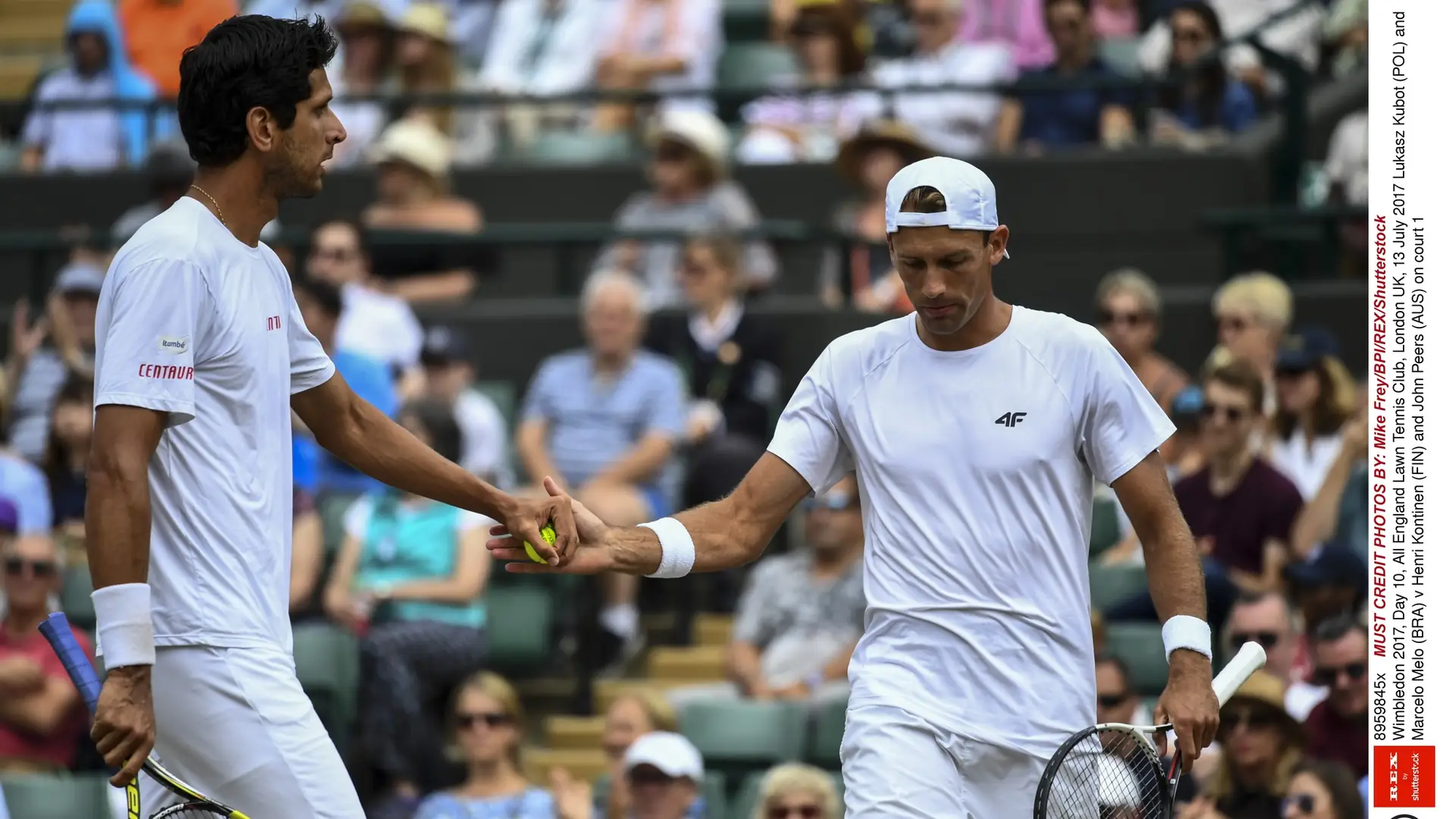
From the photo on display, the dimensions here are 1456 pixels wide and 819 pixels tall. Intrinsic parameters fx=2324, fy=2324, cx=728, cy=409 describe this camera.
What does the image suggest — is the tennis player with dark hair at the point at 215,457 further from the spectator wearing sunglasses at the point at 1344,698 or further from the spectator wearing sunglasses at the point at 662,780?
the spectator wearing sunglasses at the point at 1344,698

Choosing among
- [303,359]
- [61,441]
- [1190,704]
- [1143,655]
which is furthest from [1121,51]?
[303,359]

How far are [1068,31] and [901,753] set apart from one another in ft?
25.0

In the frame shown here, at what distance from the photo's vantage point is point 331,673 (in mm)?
9344

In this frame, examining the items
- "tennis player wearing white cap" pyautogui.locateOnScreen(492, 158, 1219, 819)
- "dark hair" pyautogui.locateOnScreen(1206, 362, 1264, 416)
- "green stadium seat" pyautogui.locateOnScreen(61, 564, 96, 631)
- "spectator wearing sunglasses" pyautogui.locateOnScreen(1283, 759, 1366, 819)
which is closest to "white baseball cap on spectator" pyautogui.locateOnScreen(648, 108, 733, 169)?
"dark hair" pyautogui.locateOnScreen(1206, 362, 1264, 416)

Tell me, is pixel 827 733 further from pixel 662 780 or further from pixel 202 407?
pixel 202 407

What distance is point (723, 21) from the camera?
557 inches

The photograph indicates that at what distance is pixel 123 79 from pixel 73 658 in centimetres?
965

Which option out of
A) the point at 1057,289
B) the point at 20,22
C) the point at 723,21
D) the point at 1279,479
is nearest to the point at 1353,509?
the point at 1279,479

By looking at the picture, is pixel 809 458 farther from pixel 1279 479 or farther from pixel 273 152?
pixel 1279 479

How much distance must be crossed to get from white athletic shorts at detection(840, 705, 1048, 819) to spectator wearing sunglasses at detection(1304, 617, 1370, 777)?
9.96 feet

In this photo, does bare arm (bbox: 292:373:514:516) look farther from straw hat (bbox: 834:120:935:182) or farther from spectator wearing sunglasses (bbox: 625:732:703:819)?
straw hat (bbox: 834:120:935:182)

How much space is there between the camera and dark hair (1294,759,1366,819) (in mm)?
7477

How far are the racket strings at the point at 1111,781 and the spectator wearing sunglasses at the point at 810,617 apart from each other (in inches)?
156

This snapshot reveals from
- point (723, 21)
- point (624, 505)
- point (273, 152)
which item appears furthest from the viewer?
point (723, 21)
